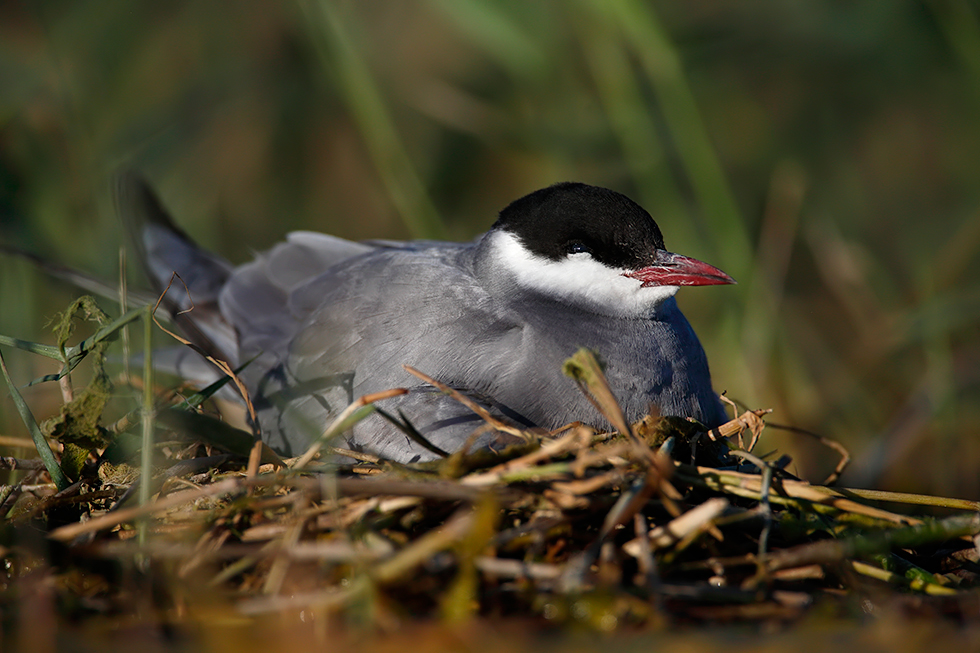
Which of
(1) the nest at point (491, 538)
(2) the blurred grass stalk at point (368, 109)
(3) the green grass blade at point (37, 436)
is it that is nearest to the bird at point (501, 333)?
(1) the nest at point (491, 538)

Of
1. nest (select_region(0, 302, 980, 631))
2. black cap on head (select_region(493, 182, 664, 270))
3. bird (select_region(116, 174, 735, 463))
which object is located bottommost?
nest (select_region(0, 302, 980, 631))

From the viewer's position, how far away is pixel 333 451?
2422 millimetres

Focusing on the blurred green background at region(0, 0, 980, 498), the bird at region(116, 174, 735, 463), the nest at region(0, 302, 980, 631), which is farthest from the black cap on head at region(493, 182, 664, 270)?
the blurred green background at region(0, 0, 980, 498)

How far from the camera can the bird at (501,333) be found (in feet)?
8.42

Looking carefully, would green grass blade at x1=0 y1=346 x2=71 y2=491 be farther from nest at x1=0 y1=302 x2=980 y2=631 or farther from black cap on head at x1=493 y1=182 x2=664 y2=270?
black cap on head at x1=493 y1=182 x2=664 y2=270

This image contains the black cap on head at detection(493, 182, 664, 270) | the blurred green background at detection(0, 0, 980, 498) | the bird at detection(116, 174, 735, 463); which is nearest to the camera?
the bird at detection(116, 174, 735, 463)

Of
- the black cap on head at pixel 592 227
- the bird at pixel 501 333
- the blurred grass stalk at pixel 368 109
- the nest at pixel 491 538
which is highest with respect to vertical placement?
the blurred grass stalk at pixel 368 109

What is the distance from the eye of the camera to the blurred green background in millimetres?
4102

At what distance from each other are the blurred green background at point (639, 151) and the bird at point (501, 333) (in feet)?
4.17

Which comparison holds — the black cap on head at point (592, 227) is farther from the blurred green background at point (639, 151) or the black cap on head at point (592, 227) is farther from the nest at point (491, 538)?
the blurred green background at point (639, 151)

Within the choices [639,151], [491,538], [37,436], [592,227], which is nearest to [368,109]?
[639,151]

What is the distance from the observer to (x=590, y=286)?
284 cm

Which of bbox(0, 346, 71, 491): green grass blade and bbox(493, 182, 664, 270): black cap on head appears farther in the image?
bbox(493, 182, 664, 270): black cap on head

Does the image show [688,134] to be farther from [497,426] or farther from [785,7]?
[497,426]
